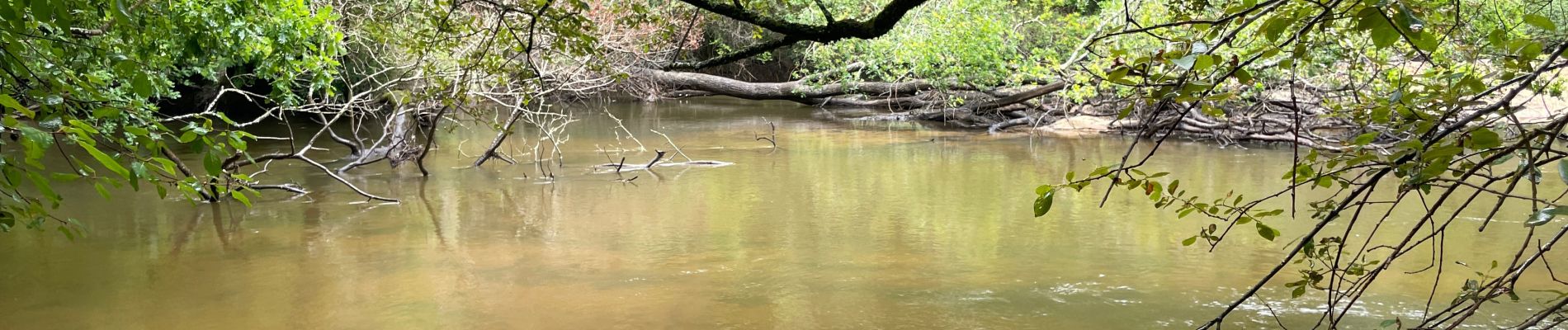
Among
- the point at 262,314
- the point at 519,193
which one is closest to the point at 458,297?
the point at 262,314

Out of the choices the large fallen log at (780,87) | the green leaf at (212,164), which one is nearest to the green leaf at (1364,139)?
the green leaf at (212,164)

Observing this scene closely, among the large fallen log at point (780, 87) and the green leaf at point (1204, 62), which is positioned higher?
the large fallen log at point (780, 87)

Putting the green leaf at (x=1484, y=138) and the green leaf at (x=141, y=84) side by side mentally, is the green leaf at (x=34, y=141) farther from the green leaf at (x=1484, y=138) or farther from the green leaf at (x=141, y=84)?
the green leaf at (x=1484, y=138)

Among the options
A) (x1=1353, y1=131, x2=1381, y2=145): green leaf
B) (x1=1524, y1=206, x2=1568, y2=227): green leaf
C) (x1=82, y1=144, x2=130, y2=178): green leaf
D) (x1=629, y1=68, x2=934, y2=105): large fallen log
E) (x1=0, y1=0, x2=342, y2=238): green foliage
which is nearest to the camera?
(x1=1524, y1=206, x2=1568, y2=227): green leaf

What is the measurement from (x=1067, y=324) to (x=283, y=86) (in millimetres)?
5846

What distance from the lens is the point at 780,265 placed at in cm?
652

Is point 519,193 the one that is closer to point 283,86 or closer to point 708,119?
point 283,86

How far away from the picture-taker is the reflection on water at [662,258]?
17.8 feet

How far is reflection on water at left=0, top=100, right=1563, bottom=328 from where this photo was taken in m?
5.44

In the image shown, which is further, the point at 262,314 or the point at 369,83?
the point at 369,83

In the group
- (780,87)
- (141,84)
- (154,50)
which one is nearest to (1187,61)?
(141,84)

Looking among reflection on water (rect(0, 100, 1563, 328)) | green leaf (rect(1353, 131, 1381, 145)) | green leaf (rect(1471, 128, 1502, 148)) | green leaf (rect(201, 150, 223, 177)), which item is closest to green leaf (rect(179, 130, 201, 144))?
green leaf (rect(201, 150, 223, 177))

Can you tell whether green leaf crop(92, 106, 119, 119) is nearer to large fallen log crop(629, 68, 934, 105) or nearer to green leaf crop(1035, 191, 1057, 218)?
green leaf crop(1035, 191, 1057, 218)

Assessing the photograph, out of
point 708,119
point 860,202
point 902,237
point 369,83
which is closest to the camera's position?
point 902,237
